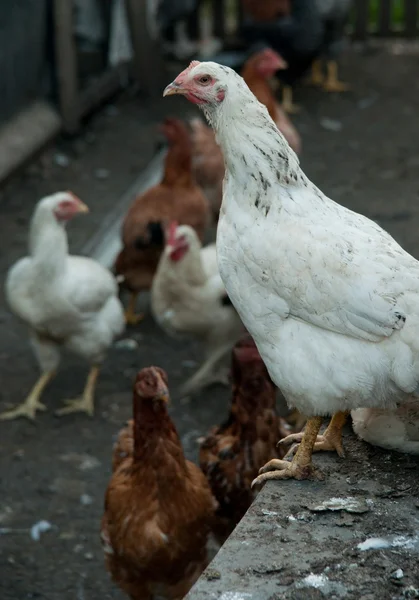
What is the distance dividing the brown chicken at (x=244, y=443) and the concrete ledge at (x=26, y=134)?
4765 mm

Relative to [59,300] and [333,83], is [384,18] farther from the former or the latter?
[59,300]

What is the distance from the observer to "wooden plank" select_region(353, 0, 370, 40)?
1210 cm

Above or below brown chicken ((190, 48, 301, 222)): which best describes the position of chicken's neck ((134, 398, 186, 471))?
above

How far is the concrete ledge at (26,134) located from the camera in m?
8.84

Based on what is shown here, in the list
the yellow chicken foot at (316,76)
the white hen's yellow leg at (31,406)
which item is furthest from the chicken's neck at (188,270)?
the yellow chicken foot at (316,76)

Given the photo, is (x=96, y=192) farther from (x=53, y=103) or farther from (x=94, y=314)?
(x=94, y=314)

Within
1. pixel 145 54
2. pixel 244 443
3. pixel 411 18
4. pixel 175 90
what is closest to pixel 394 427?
pixel 244 443

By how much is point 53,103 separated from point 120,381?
4.29 meters

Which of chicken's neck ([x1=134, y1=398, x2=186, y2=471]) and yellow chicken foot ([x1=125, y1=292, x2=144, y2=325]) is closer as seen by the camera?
chicken's neck ([x1=134, y1=398, x2=186, y2=471])

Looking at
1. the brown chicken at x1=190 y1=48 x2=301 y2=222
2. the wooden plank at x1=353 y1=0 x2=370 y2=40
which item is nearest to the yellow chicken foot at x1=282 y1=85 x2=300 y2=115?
the wooden plank at x1=353 y1=0 x2=370 y2=40

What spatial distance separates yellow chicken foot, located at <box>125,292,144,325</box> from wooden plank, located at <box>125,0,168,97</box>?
4.37 meters

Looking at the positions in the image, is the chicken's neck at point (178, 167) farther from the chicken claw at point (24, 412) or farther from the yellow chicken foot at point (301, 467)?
the yellow chicken foot at point (301, 467)

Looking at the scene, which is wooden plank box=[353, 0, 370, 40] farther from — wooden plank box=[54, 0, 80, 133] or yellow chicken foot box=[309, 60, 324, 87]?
wooden plank box=[54, 0, 80, 133]

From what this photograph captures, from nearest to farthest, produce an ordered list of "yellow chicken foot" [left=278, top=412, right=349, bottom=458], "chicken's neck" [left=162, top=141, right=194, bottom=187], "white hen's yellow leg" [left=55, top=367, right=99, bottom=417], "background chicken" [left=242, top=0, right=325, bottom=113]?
"yellow chicken foot" [left=278, top=412, right=349, bottom=458] → "white hen's yellow leg" [left=55, top=367, right=99, bottom=417] → "chicken's neck" [left=162, top=141, right=194, bottom=187] → "background chicken" [left=242, top=0, right=325, bottom=113]
